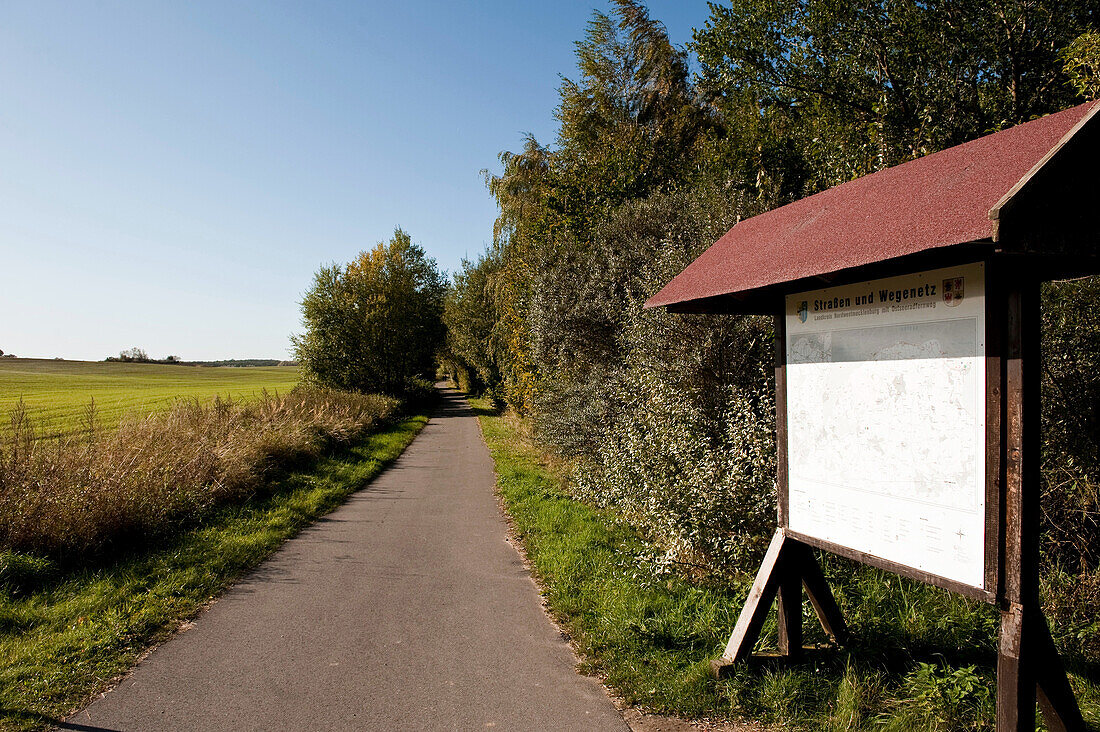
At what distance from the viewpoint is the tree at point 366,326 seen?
100 ft

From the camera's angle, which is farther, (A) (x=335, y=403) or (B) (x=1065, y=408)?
(A) (x=335, y=403)

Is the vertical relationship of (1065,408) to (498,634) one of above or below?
above

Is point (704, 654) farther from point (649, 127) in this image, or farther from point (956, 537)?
point (649, 127)

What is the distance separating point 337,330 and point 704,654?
1150 inches

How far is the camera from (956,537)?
301 centimetres

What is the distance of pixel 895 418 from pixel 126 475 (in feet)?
27.4

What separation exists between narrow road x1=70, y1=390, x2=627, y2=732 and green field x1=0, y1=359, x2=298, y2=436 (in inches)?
225

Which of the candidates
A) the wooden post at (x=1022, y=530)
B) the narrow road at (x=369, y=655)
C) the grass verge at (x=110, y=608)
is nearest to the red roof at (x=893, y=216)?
the wooden post at (x=1022, y=530)

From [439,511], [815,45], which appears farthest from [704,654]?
[815,45]

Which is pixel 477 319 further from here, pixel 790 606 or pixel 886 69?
pixel 790 606

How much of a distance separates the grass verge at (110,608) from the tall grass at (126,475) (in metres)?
0.42

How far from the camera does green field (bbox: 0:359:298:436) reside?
20.7m

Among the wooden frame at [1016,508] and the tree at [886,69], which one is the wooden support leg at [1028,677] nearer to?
the wooden frame at [1016,508]

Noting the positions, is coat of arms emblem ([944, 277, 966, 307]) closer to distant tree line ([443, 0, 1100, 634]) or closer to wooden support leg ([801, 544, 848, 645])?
wooden support leg ([801, 544, 848, 645])
